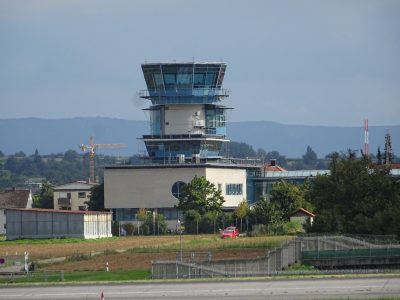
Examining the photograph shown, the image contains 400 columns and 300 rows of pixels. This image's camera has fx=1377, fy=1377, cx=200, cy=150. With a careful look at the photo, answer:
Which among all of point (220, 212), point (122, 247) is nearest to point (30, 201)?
point (220, 212)

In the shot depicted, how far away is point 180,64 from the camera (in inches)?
6654

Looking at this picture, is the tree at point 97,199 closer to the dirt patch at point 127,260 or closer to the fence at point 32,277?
the dirt patch at point 127,260

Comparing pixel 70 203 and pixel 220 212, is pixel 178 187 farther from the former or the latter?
pixel 70 203

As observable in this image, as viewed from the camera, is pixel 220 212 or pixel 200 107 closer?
pixel 220 212

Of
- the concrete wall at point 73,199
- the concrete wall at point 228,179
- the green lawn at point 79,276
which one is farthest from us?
the concrete wall at point 73,199

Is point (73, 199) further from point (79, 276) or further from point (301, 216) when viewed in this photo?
point (79, 276)

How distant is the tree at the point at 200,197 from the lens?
153125 millimetres

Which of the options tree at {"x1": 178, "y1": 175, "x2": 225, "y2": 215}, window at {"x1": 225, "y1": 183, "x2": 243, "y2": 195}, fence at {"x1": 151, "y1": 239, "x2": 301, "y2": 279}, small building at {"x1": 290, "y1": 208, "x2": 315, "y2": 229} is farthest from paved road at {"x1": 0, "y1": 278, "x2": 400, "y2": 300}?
window at {"x1": 225, "y1": 183, "x2": 243, "y2": 195}

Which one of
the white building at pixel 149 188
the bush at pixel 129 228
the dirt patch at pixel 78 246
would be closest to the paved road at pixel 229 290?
the dirt patch at pixel 78 246

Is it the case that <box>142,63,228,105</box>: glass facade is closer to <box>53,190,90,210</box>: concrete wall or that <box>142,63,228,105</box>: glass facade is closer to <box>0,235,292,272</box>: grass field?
<box>53,190,90,210</box>: concrete wall

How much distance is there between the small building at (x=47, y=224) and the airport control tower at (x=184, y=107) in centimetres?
2753

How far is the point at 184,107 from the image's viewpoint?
560 ft

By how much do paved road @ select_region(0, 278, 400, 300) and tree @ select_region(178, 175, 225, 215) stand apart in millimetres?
76040

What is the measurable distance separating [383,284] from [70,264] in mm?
34691
